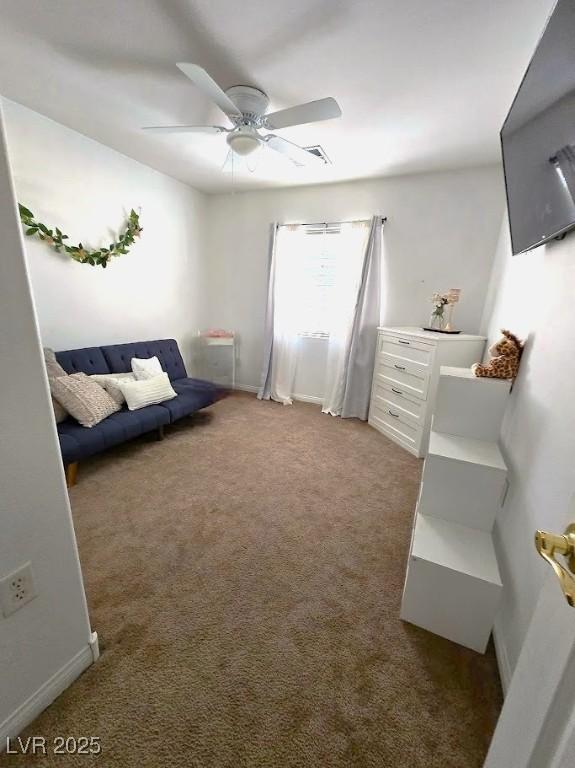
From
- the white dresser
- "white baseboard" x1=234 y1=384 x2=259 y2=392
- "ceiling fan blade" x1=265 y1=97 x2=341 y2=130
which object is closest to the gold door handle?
"ceiling fan blade" x1=265 y1=97 x2=341 y2=130

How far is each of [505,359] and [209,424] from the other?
2.54 m

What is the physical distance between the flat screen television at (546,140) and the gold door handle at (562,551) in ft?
3.60

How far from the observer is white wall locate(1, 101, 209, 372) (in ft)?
7.66

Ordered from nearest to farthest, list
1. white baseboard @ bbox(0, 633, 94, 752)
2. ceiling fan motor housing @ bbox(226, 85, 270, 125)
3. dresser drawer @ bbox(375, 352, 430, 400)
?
1. white baseboard @ bbox(0, 633, 94, 752)
2. ceiling fan motor housing @ bbox(226, 85, 270, 125)
3. dresser drawer @ bbox(375, 352, 430, 400)

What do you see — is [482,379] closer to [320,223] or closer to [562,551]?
[562,551]

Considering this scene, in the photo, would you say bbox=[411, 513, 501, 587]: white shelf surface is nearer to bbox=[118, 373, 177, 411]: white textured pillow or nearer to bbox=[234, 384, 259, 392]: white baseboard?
bbox=[118, 373, 177, 411]: white textured pillow

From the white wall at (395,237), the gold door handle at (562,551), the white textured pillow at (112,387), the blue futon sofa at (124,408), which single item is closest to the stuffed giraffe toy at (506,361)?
the gold door handle at (562,551)

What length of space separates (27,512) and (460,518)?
5.31ft

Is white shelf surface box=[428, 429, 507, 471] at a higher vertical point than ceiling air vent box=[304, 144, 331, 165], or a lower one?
lower

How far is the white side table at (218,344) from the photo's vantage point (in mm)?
3975

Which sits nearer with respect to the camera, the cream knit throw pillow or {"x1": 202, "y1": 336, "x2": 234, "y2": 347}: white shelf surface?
the cream knit throw pillow

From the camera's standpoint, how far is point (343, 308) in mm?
3439

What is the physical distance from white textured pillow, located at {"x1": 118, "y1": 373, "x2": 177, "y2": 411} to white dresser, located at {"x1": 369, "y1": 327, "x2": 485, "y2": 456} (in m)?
2.06

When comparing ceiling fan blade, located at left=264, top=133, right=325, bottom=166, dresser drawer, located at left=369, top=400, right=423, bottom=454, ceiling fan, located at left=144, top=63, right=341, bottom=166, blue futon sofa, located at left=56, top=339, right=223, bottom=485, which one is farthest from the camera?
dresser drawer, located at left=369, top=400, right=423, bottom=454
